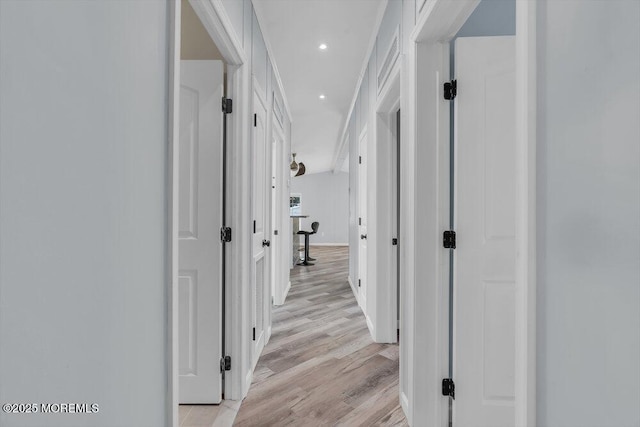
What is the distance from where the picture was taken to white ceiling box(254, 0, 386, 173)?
255 cm

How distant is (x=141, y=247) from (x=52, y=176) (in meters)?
0.33

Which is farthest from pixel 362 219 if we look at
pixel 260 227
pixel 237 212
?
pixel 237 212

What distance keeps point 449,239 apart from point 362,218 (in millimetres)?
2248

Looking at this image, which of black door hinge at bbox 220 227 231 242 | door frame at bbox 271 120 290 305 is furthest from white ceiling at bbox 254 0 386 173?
black door hinge at bbox 220 227 231 242

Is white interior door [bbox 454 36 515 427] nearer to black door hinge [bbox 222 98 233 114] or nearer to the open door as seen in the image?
black door hinge [bbox 222 98 233 114]

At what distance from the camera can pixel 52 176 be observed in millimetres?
584

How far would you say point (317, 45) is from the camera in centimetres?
315

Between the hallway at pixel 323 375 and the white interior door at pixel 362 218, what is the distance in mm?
264

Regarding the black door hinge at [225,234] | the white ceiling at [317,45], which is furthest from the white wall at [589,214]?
the white ceiling at [317,45]

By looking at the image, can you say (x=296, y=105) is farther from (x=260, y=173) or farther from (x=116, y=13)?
(x=116, y=13)

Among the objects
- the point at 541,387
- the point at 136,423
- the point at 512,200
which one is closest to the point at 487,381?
the point at 512,200

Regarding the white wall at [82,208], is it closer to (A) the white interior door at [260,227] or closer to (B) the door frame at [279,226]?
(A) the white interior door at [260,227]

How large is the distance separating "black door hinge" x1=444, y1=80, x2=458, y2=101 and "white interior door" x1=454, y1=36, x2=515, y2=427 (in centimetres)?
2

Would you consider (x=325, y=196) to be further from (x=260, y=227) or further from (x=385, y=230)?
(x=260, y=227)
